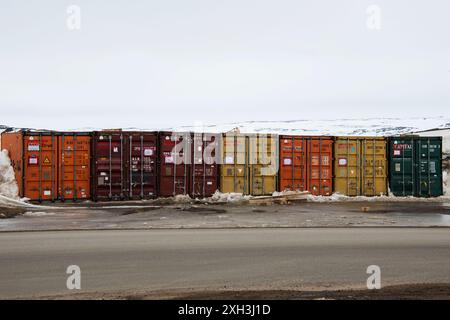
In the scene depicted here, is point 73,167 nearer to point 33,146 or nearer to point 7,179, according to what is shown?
point 33,146

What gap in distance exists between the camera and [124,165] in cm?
2189

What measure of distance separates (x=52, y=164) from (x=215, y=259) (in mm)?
14562

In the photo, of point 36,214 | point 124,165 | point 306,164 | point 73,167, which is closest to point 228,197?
point 306,164

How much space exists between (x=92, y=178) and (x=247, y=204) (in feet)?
23.5

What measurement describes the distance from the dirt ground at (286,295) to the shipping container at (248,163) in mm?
16375

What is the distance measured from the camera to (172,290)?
675 centimetres

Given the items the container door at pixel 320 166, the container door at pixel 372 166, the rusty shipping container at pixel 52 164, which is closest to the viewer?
the rusty shipping container at pixel 52 164

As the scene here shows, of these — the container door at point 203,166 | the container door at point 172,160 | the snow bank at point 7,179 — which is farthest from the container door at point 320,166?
the snow bank at point 7,179

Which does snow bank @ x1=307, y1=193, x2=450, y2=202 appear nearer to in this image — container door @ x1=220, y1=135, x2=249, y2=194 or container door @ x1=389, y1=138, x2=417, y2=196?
container door @ x1=389, y1=138, x2=417, y2=196

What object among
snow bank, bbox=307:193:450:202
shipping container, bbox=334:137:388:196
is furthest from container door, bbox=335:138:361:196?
snow bank, bbox=307:193:450:202

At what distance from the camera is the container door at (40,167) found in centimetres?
2098

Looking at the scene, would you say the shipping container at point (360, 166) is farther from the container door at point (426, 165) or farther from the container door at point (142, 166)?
the container door at point (142, 166)

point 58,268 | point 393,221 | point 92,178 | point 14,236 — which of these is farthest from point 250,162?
point 58,268
